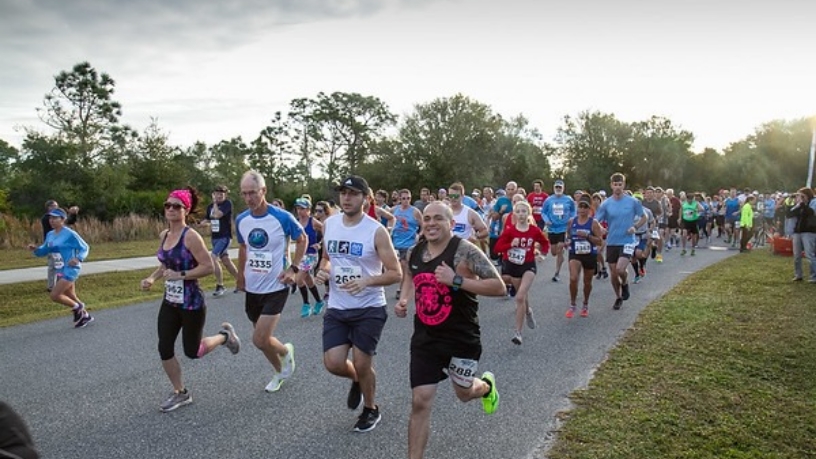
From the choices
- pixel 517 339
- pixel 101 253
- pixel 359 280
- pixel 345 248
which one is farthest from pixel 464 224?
pixel 101 253

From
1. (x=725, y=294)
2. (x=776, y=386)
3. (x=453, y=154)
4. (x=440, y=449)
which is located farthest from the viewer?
(x=453, y=154)

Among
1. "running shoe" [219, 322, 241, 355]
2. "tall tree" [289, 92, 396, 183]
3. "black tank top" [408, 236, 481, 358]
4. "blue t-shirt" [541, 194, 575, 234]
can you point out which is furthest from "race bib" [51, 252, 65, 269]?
"tall tree" [289, 92, 396, 183]

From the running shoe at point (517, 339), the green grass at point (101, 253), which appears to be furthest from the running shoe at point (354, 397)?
the green grass at point (101, 253)

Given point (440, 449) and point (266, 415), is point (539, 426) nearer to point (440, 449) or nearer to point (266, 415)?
point (440, 449)

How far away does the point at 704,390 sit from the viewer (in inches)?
208

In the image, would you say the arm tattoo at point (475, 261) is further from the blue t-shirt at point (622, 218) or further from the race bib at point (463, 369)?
the blue t-shirt at point (622, 218)

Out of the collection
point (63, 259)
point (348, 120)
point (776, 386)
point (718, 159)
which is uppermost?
point (348, 120)

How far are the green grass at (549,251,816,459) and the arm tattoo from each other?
1.39m

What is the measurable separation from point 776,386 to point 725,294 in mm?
5617

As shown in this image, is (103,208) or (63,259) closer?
(63,259)

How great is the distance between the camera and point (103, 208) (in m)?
29.7

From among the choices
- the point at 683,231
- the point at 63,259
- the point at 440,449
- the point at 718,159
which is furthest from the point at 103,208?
the point at 718,159

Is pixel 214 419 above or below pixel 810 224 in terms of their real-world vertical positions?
below

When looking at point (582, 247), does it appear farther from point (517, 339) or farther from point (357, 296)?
point (357, 296)
